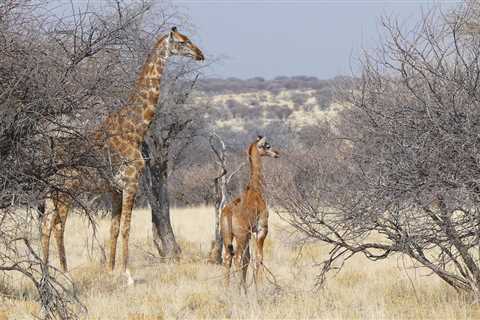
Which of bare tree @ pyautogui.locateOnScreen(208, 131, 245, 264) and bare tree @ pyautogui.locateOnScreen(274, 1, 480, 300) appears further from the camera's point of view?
bare tree @ pyautogui.locateOnScreen(208, 131, 245, 264)

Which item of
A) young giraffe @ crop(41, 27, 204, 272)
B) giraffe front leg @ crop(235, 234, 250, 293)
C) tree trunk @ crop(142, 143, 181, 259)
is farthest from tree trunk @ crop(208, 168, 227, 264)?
giraffe front leg @ crop(235, 234, 250, 293)

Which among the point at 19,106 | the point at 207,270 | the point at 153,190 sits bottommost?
the point at 207,270

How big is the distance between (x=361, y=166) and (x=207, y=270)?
4394mm

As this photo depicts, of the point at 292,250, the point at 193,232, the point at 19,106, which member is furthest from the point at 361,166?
the point at 193,232

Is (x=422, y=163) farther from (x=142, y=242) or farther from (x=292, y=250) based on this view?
(x=142, y=242)

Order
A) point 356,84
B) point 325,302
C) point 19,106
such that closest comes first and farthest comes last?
point 19,106, point 325,302, point 356,84

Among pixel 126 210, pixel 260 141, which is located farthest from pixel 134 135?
pixel 260 141

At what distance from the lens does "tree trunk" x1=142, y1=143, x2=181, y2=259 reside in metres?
14.0

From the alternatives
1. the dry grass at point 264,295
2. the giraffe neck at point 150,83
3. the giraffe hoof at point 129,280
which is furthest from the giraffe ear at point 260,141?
the giraffe hoof at point 129,280

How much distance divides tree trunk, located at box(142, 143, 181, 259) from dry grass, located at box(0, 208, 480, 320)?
378 millimetres

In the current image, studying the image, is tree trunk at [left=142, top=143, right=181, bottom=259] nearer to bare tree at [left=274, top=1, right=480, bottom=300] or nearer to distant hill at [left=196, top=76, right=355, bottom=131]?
bare tree at [left=274, top=1, right=480, bottom=300]

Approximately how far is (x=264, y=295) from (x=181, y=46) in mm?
4157

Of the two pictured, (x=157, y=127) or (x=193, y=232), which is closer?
(x=157, y=127)

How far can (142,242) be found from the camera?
1633 cm
